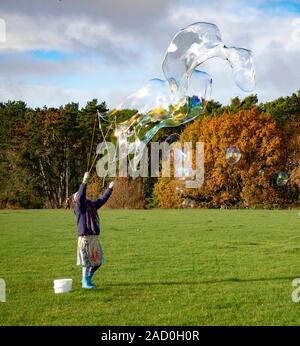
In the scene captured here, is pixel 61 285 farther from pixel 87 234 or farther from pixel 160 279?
pixel 160 279

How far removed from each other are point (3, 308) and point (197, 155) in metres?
36.3

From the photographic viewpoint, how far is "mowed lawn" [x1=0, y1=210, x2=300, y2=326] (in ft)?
25.7

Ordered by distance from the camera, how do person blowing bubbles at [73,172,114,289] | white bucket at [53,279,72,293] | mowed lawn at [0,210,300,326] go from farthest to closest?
person blowing bubbles at [73,172,114,289], white bucket at [53,279,72,293], mowed lawn at [0,210,300,326]

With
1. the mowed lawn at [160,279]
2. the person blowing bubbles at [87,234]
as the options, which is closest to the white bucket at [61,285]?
the mowed lawn at [160,279]

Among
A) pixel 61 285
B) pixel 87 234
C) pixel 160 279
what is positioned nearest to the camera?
pixel 61 285

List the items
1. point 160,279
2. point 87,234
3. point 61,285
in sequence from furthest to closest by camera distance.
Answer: point 160,279 → point 87,234 → point 61,285

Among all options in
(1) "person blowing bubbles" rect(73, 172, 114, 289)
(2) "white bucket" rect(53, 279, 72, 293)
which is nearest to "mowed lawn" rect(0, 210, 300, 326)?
(2) "white bucket" rect(53, 279, 72, 293)

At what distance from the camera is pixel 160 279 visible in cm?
1055

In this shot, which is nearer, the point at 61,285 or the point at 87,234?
the point at 61,285

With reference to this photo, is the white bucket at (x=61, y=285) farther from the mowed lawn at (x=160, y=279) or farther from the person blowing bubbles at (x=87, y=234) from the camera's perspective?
the person blowing bubbles at (x=87, y=234)

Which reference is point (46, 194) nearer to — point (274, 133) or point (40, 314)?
point (274, 133)

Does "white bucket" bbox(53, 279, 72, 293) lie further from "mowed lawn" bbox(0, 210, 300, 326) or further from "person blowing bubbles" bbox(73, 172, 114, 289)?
"person blowing bubbles" bbox(73, 172, 114, 289)

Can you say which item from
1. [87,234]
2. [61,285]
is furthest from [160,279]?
[61,285]

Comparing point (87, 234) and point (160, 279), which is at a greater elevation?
point (87, 234)
